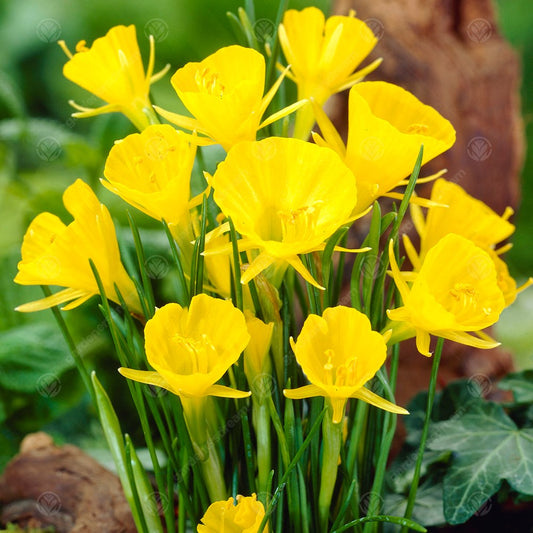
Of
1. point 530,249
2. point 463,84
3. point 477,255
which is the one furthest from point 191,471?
point 530,249

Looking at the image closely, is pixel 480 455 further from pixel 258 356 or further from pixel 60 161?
pixel 60 161

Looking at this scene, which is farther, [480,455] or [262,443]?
[480,455]

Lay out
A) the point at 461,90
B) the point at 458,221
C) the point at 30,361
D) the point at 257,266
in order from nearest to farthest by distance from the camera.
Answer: the point at 257,266, the point at 458,221, the point at 30,361, the point at 461,90

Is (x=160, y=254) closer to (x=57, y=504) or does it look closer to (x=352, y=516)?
(x=57, y=504)

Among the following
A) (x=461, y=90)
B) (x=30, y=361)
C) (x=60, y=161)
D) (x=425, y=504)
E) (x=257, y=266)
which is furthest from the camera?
(x=60, y=161)

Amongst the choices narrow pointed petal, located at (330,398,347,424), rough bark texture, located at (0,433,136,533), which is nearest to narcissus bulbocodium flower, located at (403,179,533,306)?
narrow pointed petal, located at (330,398,347,424)

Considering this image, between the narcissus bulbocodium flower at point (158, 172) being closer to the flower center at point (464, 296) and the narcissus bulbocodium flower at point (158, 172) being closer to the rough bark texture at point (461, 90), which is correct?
the flower center at point (464, 296)

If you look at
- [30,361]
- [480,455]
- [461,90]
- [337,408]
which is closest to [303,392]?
[337,408]
